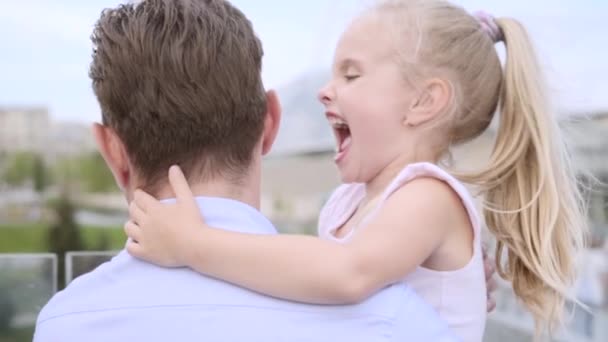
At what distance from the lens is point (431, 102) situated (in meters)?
1.51

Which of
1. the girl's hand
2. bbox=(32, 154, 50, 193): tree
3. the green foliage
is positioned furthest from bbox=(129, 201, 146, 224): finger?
bbox=(32, 154, 50, 193): tree

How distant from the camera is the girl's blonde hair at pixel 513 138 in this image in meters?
1.51

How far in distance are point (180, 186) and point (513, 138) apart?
673 mm

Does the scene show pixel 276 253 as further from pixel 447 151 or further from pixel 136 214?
pixel 447 151

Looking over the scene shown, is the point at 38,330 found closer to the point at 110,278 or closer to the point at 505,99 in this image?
the point at 110,278

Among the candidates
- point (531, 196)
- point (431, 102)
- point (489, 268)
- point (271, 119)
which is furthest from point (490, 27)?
point (271, 119)

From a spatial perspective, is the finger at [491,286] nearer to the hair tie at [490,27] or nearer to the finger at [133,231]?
the hair tie at [490,27]

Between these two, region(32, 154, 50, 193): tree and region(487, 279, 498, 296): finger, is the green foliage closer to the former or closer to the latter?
region(32, 154, 50, 193): tree

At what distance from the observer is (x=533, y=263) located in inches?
59.9

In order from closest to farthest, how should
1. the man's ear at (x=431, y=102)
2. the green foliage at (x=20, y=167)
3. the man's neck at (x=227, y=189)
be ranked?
the man's neck at (x=227, y=189)
the man's ear at (x=431, y=102)
the green foliage at (x=20, y=167)

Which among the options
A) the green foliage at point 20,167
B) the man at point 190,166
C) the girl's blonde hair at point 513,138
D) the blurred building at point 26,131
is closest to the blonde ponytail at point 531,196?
the girl's blonde hair at point 513,138

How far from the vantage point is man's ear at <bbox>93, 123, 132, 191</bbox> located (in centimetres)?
119

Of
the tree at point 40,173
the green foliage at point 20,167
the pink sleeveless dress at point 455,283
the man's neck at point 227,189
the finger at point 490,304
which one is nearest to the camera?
the man's neck at point 227,189

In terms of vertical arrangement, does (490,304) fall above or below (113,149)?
below
